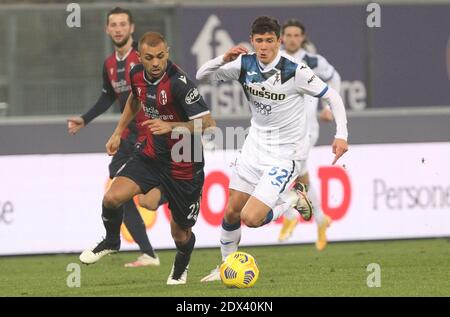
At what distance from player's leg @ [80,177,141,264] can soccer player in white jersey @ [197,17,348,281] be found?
94 cm

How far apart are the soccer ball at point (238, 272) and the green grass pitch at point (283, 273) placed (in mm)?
85

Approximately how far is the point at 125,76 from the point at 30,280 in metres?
2.31

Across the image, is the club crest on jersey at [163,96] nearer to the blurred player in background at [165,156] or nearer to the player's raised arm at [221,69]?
the blurred player in background at [165,156]

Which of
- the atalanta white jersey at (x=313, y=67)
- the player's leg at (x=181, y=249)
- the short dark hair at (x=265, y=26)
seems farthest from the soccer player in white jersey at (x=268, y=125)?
the atalanta white jersey at (x=313, y=67)

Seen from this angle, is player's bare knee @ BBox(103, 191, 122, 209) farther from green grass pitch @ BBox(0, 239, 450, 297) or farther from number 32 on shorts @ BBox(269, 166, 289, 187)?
number 32 on shorts @ BBox(269, 166, 289, 187)

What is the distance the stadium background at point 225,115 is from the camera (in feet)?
48.1

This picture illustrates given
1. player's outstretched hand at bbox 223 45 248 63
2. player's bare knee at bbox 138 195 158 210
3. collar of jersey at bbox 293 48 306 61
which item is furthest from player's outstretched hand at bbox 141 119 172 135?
collar of jersey at bbox 293 48 306 61

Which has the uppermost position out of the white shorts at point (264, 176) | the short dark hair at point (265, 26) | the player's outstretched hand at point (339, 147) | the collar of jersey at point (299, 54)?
the short dark hair at point (265, 26)

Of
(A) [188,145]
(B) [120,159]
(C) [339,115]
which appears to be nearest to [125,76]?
(B) [120,159]

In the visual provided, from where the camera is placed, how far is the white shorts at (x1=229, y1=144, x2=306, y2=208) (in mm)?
10898

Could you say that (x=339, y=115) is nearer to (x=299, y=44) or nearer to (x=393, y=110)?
(x=299, y=44)

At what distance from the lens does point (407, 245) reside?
14859 millimetres

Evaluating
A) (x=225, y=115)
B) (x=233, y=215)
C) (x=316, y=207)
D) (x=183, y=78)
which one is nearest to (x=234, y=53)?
(x=183, y=78)
